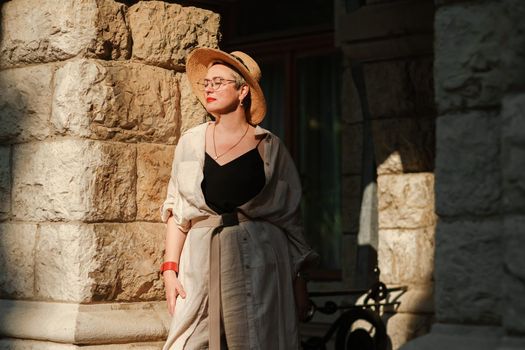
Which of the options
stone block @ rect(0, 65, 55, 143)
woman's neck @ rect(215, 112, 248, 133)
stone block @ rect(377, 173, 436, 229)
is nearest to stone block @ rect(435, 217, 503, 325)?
woman's neck @ rect(215, 112, 248, 133)

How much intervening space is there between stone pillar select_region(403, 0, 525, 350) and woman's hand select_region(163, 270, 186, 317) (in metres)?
1.60

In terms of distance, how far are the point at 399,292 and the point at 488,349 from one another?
4203mm

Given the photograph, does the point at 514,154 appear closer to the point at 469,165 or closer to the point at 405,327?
the point at 469,165

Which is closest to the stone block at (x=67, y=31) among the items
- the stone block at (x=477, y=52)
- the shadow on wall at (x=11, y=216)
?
the shadow on wall at (x=11, y=216)

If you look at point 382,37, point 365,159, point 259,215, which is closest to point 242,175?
point 259,215

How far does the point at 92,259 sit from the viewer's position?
6152 millimetres

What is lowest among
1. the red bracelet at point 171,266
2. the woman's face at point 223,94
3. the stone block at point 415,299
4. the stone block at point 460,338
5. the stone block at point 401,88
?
the stone block at point 415,299

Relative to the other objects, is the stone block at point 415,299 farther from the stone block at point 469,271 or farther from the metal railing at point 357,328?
the stone block at point 469,271

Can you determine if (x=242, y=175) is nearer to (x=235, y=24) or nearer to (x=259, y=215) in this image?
(x=259, y=215)

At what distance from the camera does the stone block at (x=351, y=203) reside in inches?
438

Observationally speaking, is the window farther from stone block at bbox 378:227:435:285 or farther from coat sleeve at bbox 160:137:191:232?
coat sleeve at bbox 160:137:191:232

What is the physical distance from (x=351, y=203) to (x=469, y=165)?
6.69 meters

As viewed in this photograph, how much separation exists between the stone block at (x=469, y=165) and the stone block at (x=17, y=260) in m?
2.65

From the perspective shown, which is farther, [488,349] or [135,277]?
[135,277]
